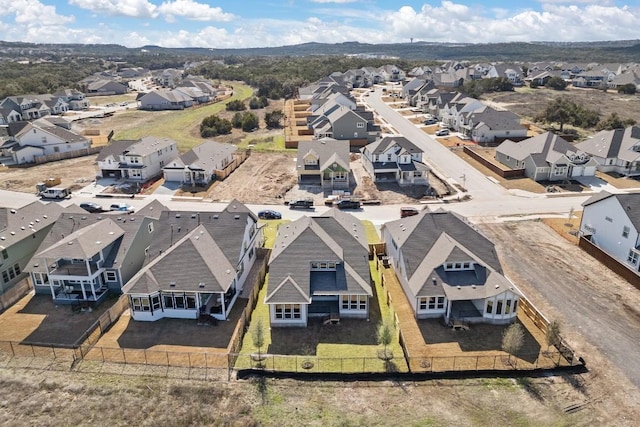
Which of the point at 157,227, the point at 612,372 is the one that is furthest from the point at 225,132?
the point at 612,372

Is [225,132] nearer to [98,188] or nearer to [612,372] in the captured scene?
[98,188]

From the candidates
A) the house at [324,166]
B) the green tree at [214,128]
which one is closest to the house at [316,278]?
the house at [324,166]

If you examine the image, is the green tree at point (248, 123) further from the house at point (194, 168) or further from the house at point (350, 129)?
the house at point (194, 168)

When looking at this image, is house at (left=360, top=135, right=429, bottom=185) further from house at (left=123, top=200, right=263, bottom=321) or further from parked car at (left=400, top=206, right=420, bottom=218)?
house at (left=123, top=200, right=263, bottom=321)

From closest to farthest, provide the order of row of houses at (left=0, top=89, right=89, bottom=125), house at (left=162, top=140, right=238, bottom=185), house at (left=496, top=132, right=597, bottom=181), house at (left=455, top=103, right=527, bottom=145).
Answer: house at (left=496, top=132, right=597, bottom=181) < house at (left=162, top=140, right=238, bottom=185) < house at (left=455, top=103, right=527, bottom=145) < row of houses at (left=0, top=89, right=89, bottom=125)

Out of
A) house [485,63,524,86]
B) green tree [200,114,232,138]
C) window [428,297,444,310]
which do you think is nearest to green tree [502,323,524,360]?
window [428,297,444,310]
